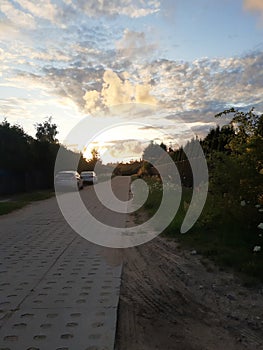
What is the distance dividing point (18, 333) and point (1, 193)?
72.5ft

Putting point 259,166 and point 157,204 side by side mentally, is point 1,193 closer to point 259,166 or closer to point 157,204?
point 157,204

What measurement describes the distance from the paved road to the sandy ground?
8.6 inches

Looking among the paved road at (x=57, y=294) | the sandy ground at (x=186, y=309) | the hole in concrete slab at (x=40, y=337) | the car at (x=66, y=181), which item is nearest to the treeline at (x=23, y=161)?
the car at (x=66, y=181)

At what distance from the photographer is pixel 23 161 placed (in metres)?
27.4

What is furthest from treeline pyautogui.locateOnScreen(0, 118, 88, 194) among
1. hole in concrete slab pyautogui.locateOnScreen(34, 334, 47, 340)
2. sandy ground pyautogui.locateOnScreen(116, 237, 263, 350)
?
hole in concrete slab pyautogui.locateOnScreen(34, 334, 47, 340)

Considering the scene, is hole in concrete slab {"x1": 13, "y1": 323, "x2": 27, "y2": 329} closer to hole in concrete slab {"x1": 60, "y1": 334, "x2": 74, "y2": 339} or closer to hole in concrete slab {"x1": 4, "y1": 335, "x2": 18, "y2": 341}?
hole in concrete slab {"x1": 4, "y1": 335, "x2": 18, "y2": 341}

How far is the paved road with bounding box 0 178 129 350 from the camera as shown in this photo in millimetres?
3623

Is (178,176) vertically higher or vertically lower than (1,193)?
higher

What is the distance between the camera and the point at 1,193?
24.6 m

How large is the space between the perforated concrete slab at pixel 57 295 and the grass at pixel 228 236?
1774 millimetres

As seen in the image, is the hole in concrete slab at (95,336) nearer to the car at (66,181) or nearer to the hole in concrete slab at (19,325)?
the hole in concrete slab at (19,325)

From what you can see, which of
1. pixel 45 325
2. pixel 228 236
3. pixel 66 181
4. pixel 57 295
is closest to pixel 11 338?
pixel 45 325

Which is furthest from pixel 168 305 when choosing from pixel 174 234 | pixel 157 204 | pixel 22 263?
pixel 157 204

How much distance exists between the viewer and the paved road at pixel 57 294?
3623 mm
